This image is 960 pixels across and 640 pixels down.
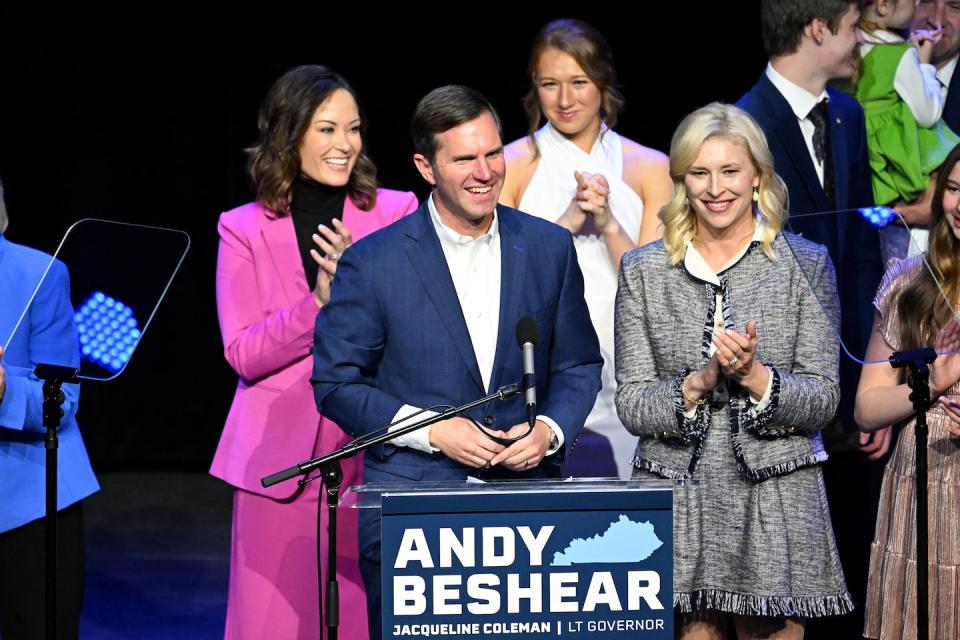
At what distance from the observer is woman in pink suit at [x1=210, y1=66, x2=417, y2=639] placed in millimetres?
3732

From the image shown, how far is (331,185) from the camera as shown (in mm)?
3830

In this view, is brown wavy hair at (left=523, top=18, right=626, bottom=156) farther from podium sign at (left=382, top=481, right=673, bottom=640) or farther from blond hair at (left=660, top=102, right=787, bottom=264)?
podium sign at (left=382, top=481, right=673, bottom=640)

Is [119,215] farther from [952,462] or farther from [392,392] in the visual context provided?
[952,462]

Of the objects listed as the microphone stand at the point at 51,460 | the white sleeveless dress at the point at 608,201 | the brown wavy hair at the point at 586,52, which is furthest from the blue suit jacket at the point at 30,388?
the brown wavy hair at the point at 586,52

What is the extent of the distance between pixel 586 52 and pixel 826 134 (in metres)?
0.88

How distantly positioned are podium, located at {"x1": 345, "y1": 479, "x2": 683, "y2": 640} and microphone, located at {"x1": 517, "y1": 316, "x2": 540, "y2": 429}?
196mm

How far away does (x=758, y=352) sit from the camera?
326 centimetres

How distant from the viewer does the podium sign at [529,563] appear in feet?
8.55

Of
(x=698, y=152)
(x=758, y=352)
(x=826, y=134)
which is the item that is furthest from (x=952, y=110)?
(x=758, y=352)

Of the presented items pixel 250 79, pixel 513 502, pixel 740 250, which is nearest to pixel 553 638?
pixel 513 502

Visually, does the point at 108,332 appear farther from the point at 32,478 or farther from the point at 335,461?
the point at 335,461

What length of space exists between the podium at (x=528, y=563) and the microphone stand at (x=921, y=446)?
2.13 ft

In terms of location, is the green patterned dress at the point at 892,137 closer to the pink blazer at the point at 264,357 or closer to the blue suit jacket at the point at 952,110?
the blue suit jacket at the point at 952,110

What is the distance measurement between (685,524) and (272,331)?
1158 millimetres
